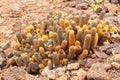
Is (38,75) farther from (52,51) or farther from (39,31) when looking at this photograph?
(39,31)

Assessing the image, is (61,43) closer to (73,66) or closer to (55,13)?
(73,66)

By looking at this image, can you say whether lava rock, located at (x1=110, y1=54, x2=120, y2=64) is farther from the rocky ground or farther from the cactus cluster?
the cactus cluster

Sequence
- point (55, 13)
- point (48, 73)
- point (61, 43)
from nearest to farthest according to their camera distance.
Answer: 1. point (48, 73)
2. point (61, 43)
3. point (55, 13)

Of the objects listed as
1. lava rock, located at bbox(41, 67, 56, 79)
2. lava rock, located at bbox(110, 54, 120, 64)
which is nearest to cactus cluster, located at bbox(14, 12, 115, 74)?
lava rock, located at bbox(41, 67, 56, 79)

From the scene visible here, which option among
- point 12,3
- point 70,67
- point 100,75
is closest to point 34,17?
point 12,3

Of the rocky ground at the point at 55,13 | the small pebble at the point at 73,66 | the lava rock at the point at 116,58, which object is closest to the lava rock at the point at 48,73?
the rocky ground at the point at 55,13

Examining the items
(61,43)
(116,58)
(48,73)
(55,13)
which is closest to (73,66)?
(48,73)

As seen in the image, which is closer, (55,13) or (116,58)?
(116,58)
